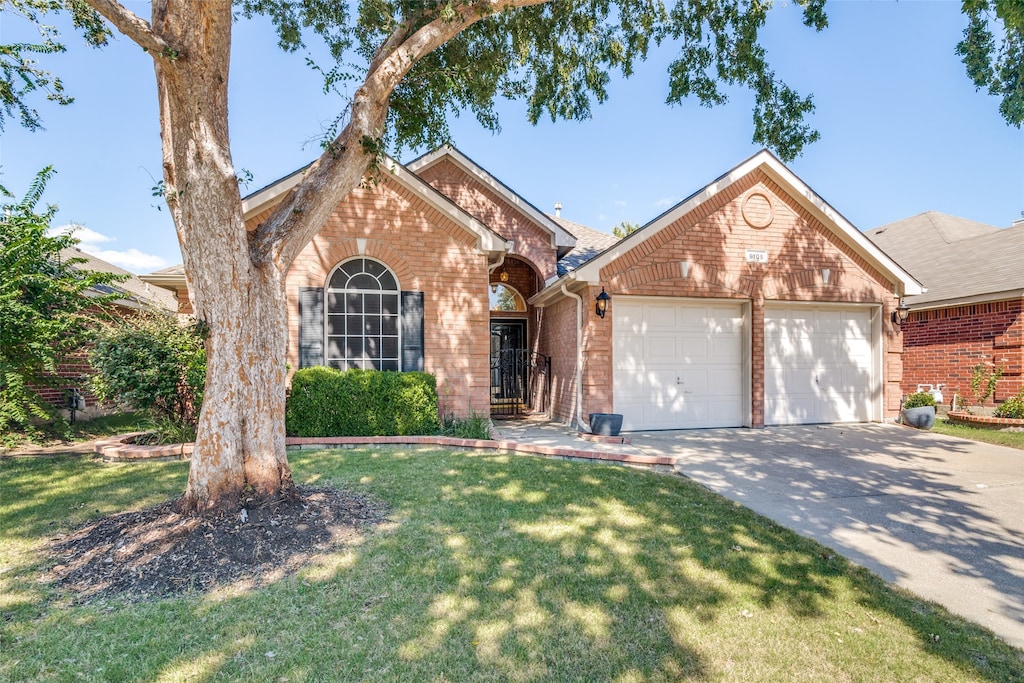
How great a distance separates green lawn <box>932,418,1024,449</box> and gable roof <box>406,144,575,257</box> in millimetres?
9367

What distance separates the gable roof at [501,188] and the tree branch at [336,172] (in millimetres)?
7532

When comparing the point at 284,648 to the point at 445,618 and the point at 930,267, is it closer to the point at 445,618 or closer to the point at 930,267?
the point at 445,618

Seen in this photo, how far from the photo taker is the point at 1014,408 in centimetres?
1048

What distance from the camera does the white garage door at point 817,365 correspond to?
10656mm

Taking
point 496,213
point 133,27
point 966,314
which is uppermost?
A: point 496,213

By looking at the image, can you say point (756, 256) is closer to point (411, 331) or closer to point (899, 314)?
point (899, 314)

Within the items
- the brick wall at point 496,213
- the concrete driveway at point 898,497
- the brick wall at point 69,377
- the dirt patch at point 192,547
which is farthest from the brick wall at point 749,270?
the brick wall at point 69,377

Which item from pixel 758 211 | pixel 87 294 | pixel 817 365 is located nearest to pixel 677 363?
pixel 817 365

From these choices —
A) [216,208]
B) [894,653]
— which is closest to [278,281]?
[216,208]

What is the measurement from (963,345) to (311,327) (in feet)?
51.8

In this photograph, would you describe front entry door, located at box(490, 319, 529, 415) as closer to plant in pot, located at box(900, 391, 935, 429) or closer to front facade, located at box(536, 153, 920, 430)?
front facade, located at box(536, 153, 920, 430)

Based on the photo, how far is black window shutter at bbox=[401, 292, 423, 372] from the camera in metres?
9.26

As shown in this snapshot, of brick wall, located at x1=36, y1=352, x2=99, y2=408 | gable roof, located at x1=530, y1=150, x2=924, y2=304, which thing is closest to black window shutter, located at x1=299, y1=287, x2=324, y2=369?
brick wall, located at x1=36, y1=352, x2=99, y2=408

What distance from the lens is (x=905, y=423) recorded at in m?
10.8
